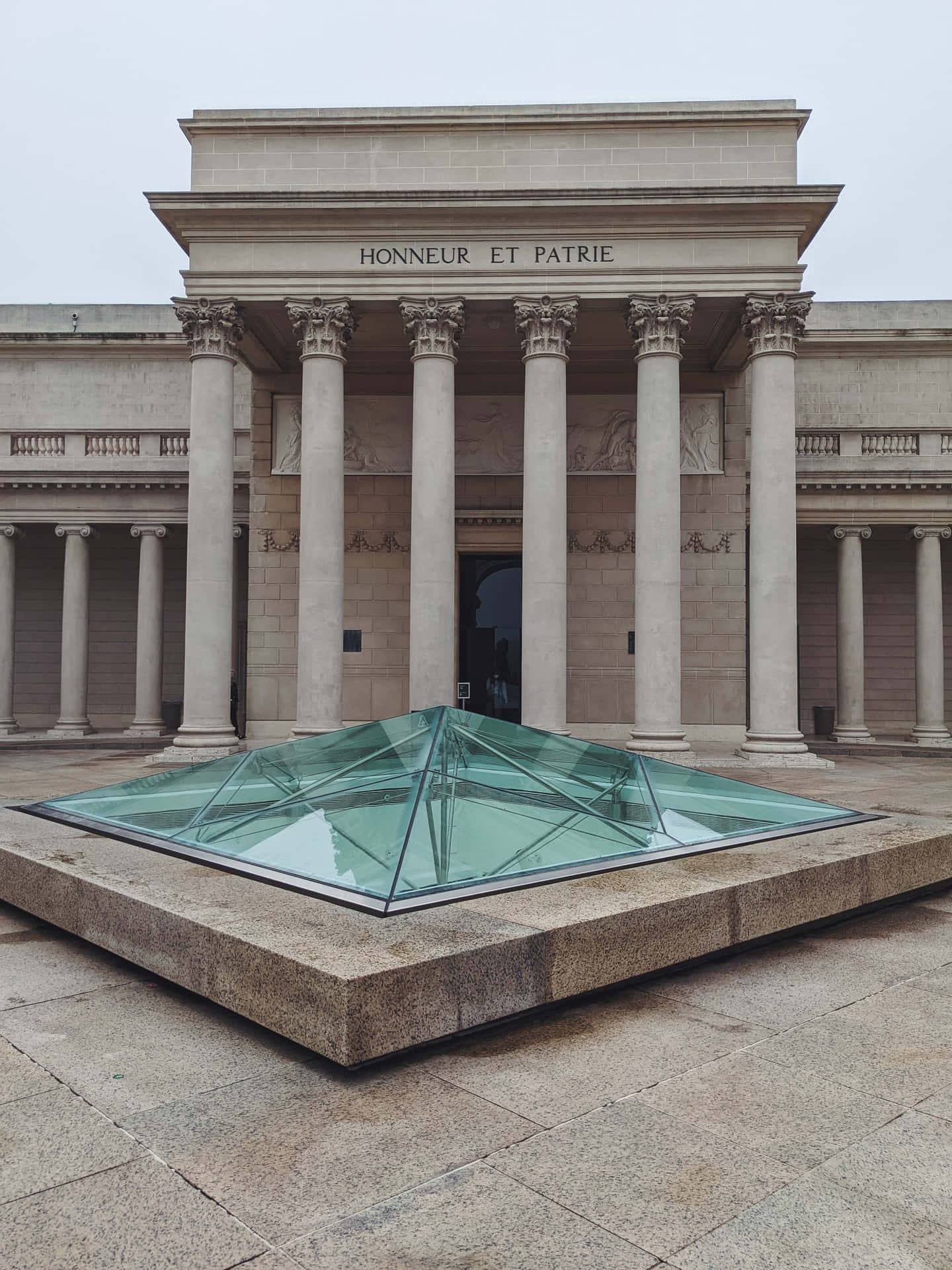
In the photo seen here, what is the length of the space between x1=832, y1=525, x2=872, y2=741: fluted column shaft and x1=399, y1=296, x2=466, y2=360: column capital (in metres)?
16.6

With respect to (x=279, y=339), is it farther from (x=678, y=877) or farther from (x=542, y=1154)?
(x=542, y=1154)

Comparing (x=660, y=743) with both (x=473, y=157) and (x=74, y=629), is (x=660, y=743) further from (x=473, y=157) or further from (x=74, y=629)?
(x=74, y=629)

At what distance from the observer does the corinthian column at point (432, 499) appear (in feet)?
79.7

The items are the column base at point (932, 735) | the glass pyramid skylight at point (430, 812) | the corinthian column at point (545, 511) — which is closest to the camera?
the glass pyramid skylight at point (430, 812)

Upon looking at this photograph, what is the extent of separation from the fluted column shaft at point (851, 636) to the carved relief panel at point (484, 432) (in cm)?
753

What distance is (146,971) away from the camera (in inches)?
288

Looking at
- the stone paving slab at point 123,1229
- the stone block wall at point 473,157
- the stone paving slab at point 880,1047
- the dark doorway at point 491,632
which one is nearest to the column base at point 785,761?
the dark doorway at point 491,632

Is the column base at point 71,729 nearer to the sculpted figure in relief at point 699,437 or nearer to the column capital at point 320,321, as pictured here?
the column capital at point 320,321

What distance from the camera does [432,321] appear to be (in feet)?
81.6

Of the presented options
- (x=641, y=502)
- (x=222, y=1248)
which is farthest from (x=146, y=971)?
(x=641, y=502)

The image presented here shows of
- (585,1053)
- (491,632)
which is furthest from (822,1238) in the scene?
(491,632)

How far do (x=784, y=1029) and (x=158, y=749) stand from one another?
85.0 ft

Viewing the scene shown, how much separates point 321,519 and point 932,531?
2200 centimetres

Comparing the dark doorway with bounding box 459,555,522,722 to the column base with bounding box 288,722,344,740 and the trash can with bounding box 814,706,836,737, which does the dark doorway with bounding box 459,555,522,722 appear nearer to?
the column base with bounding box 288,722,344,740
